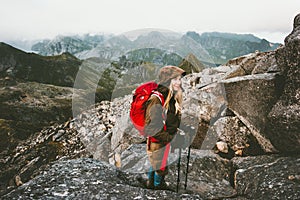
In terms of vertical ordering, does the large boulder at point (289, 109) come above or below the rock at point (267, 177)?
above

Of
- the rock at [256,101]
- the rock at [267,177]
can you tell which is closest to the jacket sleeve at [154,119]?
the rock at [267,177]

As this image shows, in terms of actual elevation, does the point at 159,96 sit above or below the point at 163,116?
above

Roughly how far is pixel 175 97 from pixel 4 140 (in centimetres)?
3193

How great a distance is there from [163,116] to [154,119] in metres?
0.39

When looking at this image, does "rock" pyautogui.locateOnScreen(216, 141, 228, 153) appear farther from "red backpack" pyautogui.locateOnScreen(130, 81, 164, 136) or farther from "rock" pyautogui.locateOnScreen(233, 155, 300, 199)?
"red backpack" pyautogui.locateOnScreen(130, 81, 164, 136)

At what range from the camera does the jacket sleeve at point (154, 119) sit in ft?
25.3

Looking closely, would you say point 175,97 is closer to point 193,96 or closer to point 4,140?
point 193,96

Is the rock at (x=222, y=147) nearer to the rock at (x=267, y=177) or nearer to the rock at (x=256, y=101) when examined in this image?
the rock at (x=256, y=101)

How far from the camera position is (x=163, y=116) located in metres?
8.10

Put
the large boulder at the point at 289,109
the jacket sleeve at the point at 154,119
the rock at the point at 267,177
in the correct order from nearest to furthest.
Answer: the jacket sleeve at the point at 154,119 → the rock at the point at 267,177 → the large boulder at the point at 289,109

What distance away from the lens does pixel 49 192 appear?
7.78m

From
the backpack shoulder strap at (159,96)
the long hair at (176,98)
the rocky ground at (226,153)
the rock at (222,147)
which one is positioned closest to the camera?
the backpack shoulder strap at (159,96)

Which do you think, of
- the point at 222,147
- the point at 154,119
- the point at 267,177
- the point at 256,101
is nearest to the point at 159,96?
the point at 154,119

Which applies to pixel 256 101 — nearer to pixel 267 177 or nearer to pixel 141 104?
pixel 267 177
